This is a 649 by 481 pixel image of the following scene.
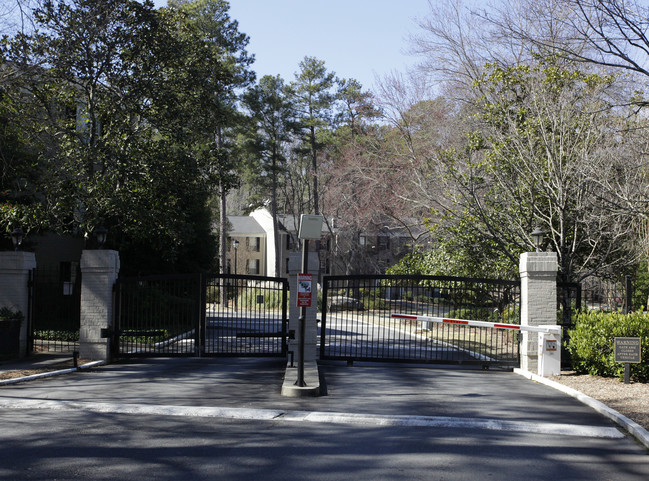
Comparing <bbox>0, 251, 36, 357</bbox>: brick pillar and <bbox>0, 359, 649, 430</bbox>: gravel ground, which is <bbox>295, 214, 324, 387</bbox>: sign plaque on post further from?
<bbox>0, 251, 36, 357</bbox>: brick pillar

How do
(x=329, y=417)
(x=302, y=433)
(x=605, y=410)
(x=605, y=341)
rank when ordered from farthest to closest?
(x=605, y=341) → (x=605, y=410) → (x=329, y=417) → (x=302, y=433)

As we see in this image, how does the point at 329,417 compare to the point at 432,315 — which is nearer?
the point at 329,417

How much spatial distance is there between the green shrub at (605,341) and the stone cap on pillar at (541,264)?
127cm

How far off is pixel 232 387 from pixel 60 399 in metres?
2.87

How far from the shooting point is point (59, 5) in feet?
57.9

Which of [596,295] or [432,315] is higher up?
[596,295]

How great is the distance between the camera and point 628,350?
11.6 meters

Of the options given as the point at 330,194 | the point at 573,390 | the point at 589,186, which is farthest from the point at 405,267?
the point at 330,194

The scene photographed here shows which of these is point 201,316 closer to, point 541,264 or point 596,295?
point 541,264

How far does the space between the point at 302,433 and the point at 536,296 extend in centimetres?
805

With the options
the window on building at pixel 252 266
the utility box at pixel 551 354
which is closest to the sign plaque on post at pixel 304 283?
the utility box at pixel 551 354

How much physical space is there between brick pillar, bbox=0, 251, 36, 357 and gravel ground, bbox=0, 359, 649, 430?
2207 millimetres

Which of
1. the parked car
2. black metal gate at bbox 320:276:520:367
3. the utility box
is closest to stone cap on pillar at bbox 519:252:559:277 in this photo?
black metal gate at bbox 320:276:520:367

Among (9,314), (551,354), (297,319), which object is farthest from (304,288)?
(9,314)
